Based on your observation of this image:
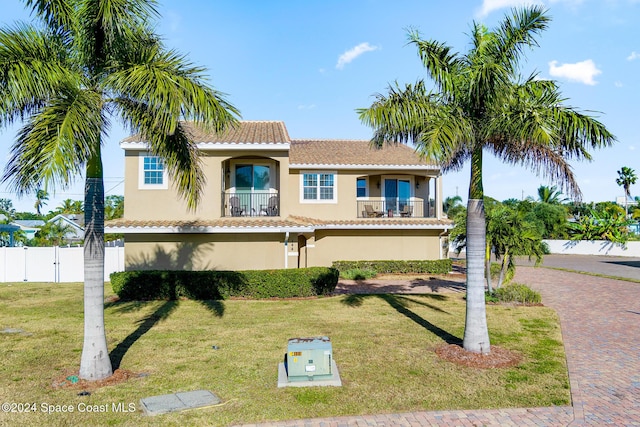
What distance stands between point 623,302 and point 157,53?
54.2 ft

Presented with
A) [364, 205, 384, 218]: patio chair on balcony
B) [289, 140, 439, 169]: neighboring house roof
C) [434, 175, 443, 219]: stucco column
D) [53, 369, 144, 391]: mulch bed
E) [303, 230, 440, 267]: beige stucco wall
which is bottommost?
[53, 369, 144, 391]: mulch bed

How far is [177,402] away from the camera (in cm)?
660

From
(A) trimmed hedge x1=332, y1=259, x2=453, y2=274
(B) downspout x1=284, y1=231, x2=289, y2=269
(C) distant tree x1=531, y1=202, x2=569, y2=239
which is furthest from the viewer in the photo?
(C) distant tree x1=531, y1=202, x2=569, y2=239

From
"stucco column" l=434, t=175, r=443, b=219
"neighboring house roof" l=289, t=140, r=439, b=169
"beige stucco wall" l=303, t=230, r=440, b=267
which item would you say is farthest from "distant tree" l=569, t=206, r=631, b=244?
"beige stucco wall" l=303, t=230, r=440, b=267

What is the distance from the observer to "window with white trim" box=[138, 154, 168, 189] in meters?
18.5

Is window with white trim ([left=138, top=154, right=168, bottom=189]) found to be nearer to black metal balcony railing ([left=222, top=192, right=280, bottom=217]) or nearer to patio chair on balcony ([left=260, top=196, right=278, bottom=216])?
black metal balcony railing ([left=222, top=192, right=280, bottom=217])

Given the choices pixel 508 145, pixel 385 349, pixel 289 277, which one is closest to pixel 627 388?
pixel 385 349

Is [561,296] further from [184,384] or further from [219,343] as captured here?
[184,384]

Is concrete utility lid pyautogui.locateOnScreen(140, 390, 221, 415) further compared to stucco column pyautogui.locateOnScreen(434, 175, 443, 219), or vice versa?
stucco column pyautogui.locateOnScreen(434, 175, 443, 219)

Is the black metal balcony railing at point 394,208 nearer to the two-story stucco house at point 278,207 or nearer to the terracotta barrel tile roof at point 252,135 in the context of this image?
the two-story stucco house at point 278,207

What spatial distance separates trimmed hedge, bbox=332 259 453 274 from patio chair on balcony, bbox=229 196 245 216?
6.08m

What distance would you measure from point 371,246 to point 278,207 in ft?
22.0

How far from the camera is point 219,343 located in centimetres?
1009

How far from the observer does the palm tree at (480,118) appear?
8.40m
